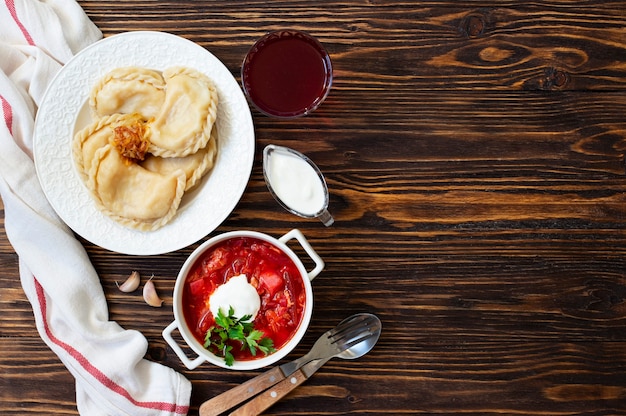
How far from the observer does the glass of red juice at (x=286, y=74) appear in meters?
2.19

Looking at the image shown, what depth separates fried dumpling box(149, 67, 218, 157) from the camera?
2.13 m

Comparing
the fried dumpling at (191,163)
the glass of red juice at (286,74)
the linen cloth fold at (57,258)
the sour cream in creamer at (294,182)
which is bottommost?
the linen cloth fold at (57,258)

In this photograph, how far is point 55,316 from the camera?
7.46ft

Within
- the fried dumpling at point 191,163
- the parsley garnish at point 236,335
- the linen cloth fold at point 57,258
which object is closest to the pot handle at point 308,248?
the parsley garnish at point 236,335

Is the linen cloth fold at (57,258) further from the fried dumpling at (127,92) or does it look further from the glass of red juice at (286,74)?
the glass of red juice at (286,74)

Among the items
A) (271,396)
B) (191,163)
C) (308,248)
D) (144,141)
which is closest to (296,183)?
(308,248)

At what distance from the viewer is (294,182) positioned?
2.20 m

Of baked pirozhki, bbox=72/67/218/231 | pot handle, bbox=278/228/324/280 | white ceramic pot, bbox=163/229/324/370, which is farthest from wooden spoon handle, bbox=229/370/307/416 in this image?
baked pirozhki, bbox=72/67/218/231

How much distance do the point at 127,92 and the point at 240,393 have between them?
1.13m

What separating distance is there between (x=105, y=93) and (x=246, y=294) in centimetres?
83

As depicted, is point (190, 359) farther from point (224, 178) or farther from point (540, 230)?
point (540, 230)

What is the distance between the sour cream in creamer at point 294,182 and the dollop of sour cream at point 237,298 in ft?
1.02

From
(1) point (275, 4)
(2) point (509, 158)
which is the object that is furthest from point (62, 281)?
(2) point (509, 158)

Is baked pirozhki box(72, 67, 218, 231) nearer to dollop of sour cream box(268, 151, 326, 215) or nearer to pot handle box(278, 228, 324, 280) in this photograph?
dollop of sour cream box(268, 151, 326, 215)
